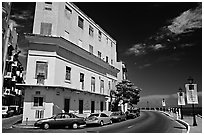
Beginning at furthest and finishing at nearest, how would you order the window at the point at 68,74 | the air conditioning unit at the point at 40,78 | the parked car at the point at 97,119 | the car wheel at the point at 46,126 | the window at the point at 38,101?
the window at the point at 68,74
the air conditioning unit at the point at 40,78
the window at the point at 38,101
the parked car at the point at 97,119
the car wheel at the point at 46,126

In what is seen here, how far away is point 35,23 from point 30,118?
9.93m

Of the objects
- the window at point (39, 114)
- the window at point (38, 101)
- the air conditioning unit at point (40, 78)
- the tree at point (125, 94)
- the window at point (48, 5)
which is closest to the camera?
the window at point (39, 114)

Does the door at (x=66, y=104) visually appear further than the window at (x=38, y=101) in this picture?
Yes

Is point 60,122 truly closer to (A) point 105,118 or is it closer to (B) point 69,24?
(A) point 105,118

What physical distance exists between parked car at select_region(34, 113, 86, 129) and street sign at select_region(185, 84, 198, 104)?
9.31m

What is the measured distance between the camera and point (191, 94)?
55.5 feet

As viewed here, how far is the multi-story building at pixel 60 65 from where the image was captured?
20219mm

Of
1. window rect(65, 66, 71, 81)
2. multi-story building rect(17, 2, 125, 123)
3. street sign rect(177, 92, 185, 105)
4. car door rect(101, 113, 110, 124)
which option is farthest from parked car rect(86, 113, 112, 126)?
street sign rect(177, 92, 185, 105)

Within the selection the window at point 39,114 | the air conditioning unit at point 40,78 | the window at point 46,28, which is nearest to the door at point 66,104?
the window at point 39,114

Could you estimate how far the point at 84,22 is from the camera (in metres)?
27.7

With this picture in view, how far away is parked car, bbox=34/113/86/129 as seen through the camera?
16866 millimetres

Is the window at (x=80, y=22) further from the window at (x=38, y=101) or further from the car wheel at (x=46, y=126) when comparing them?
the car wheel at (x=46, y=126)

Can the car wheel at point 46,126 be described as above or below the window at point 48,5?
below

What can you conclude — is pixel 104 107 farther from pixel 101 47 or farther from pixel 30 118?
pixel 30 118
